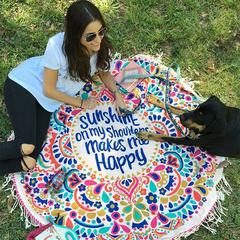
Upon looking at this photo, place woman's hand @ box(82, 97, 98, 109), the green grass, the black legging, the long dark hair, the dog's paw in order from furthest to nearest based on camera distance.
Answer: the green grass
the dog's paw
woman's hand @ box(82, 97, 98, 109)
the black legging
the long dark hair

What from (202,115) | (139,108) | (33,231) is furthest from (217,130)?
(33,231)

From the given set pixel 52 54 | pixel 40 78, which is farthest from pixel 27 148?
pixel 52 54

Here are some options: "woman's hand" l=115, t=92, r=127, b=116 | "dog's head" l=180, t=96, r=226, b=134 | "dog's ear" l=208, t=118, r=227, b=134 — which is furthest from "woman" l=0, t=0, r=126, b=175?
"dog's ear" l=208, t=118, r=227, b=134

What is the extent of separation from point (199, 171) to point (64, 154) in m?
1.77

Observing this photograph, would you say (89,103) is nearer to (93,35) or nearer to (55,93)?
(55,93)

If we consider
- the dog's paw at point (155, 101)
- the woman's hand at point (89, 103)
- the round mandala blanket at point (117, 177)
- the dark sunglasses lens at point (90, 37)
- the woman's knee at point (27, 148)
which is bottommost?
the round mandala blanket at point (117, 177)

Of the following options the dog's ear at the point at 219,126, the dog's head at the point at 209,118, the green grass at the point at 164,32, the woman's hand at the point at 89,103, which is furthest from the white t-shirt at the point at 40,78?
the dog's ear at the point at 219,126

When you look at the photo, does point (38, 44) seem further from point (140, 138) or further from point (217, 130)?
point (217, 130)

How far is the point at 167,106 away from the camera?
11.2 feet

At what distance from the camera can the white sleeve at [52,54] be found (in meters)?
2.57

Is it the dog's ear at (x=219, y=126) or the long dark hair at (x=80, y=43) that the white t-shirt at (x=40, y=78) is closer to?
the long dark hair at (x=80, y=43)

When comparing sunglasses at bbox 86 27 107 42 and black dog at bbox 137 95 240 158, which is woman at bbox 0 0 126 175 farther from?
black dog at bbox 137 95 240 158

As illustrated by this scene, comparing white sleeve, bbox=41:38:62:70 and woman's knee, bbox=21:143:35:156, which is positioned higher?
white sleeve, bbox=41:38:62:70

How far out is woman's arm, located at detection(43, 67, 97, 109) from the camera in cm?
272
